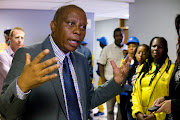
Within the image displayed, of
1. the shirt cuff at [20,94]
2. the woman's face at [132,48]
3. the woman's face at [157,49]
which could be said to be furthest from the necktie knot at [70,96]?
the woman's face at [132,48]

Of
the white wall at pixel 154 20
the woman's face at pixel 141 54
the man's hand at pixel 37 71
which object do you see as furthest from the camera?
the white wall at pixel 154 20

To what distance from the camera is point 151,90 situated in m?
2.99

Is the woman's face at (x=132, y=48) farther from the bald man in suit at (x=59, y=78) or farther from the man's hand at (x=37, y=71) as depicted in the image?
the man's hand at (x=37, y=71)

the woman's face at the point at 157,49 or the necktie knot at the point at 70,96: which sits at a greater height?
the woman's face at the point at 157,49

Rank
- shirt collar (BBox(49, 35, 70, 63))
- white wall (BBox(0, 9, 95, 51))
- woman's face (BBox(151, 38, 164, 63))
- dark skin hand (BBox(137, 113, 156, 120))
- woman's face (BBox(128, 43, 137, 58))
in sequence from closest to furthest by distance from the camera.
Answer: shirt collar (BBox(49, 35, 70, 63)), dark skin hand (BBox(137, 113, 156, 120)), woman's face (BBox(151, 38, 164, 63)), woman's face (BBox(128, 43, 137, 58)), white wall (BBox(0, 9, 95, 51))

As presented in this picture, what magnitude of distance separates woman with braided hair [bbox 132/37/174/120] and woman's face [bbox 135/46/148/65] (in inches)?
16.8

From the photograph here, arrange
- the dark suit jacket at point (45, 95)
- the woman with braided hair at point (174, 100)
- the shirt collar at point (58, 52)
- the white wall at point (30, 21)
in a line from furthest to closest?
the white wall at point (30, 21), the woman with braided hair at point (174, 100), the shirt collar at point (58, 52), the dark suit jacket at point (45, 95)

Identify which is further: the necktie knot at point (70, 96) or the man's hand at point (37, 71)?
the necktie knot at point (70, 96)

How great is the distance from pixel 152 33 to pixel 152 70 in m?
1.92

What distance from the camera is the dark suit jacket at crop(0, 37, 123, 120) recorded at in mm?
1269

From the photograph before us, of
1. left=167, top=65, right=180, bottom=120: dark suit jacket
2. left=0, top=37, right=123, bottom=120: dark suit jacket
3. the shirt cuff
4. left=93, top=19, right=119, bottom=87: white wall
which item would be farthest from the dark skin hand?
left=93, top=19, right=119, bottom=87: white wall

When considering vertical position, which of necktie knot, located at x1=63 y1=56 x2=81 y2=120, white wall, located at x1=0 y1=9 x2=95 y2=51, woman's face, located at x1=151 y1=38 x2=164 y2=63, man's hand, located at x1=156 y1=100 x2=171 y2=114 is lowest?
man's hand, located at x1=156 y1=100 x2=171 y2=114

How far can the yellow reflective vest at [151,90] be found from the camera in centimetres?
291

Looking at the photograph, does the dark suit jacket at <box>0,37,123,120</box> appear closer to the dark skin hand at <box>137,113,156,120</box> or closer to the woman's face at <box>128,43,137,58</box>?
the dark skin hand at <box>137,113,156,120</box>
